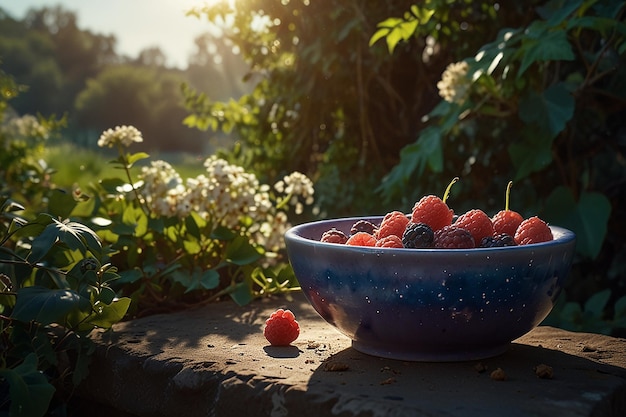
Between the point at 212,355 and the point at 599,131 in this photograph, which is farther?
the point at 599,131

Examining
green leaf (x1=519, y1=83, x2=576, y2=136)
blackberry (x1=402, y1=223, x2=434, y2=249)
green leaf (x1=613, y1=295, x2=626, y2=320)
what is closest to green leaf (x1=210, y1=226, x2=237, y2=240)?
blackberry (x1=402, y1=223, x2=434, y2=249)

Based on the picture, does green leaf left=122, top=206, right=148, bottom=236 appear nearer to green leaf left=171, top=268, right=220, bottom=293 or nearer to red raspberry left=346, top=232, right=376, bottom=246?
green leaf left=171, top=268, right=220, bottom=293

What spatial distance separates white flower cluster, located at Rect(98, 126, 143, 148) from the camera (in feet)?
6.23

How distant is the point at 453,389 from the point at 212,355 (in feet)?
1.48

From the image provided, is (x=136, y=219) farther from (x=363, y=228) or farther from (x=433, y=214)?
(x=433, y=214)

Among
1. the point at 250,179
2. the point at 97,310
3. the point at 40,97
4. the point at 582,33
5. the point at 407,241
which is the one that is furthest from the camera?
the point at 40,97

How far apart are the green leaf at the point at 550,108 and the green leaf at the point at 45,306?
4.95 feet

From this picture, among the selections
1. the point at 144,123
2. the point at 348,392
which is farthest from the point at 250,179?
the point at 144,123

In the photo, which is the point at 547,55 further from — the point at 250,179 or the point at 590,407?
the point at 590,407

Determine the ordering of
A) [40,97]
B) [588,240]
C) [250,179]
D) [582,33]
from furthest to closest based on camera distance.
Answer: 1. [40,97]
2. [582,33]
3. [588,240]
4. [250,179]

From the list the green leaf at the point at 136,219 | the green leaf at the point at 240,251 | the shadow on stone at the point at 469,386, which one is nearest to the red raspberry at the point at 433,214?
the shadow on stone at the point at 469,386

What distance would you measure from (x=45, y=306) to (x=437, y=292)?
604mm

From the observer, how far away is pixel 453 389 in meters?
1.08

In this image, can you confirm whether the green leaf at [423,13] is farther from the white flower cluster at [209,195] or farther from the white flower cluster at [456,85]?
the white flower cluster at [209,195]
